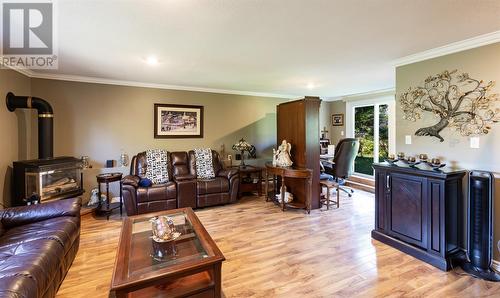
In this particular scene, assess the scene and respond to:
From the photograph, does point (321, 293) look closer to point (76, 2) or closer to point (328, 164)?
point (76, 2)

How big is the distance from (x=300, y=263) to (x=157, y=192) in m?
2.48

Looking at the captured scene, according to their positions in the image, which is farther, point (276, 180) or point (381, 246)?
point (276, 180)

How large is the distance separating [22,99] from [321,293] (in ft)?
14.5

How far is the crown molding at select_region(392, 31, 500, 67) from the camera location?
2373 mm

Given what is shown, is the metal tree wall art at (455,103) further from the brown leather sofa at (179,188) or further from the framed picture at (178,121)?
the framed picture at (178,121)

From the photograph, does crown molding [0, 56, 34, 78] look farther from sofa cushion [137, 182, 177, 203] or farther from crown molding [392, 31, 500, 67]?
crown molding [392, 31, 500, 67]

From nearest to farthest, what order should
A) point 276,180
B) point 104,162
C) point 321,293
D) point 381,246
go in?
1. point 321,293
2. point 381,246
3. point 104,162
4. point 276,180

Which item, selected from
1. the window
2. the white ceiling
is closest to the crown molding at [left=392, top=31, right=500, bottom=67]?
the white ceiling

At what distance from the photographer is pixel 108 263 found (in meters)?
2.50

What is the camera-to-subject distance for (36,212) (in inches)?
97.3

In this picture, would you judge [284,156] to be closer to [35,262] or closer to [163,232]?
[163,232]

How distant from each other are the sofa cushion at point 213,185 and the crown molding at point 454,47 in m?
3.26

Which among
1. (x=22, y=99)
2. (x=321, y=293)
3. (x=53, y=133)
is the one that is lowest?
(x=321, y=293)

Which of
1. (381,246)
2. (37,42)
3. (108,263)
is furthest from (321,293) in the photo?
(37,42)
